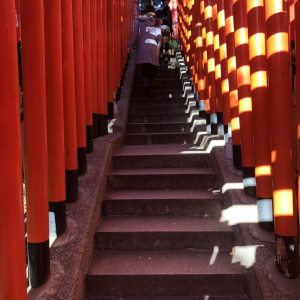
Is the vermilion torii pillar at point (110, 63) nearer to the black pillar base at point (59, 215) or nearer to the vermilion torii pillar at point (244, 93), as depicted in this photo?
the vermilion torii pillar at point (244, 93)

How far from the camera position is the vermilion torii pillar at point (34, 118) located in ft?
7.00

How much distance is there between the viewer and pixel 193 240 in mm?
3074

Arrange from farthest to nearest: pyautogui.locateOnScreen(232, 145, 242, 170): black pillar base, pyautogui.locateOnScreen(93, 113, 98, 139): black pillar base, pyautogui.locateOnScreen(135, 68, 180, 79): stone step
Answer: pyautogui.locateOnScreen(135, 68, 180, 79): stone step < pyautogui.locateOnScreen(93, 113, 98, 139): black pillar base < pyautogui.locateOnScreen(232, 145, 242, 170): black pillar base

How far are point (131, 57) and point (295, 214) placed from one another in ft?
24.5

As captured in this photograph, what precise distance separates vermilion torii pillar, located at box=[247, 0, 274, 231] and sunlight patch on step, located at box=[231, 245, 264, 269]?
12.6 inches

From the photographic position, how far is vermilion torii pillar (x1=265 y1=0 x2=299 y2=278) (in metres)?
2.29

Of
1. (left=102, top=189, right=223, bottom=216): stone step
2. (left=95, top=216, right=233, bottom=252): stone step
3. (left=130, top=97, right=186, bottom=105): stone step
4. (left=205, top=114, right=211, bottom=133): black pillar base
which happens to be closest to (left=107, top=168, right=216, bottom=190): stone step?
(left=102, top=189, right=223, bottom=216): stone step

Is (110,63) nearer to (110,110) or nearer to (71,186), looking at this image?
(110,110)

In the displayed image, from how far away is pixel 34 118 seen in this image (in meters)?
2.18

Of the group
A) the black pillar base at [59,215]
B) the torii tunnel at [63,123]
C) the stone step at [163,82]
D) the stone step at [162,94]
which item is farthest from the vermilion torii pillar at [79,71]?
the stone step at [163,82]

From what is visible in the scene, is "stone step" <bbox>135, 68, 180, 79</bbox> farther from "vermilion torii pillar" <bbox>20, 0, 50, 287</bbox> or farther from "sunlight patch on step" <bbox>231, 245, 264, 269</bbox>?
"vermilion torii pillar" <bbox>20, 0, 50, 287</bbox>

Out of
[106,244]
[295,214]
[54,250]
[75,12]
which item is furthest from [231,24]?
[54,250]

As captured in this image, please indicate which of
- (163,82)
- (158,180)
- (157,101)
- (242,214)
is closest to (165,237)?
(242,214)

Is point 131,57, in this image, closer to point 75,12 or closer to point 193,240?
point 75,12
